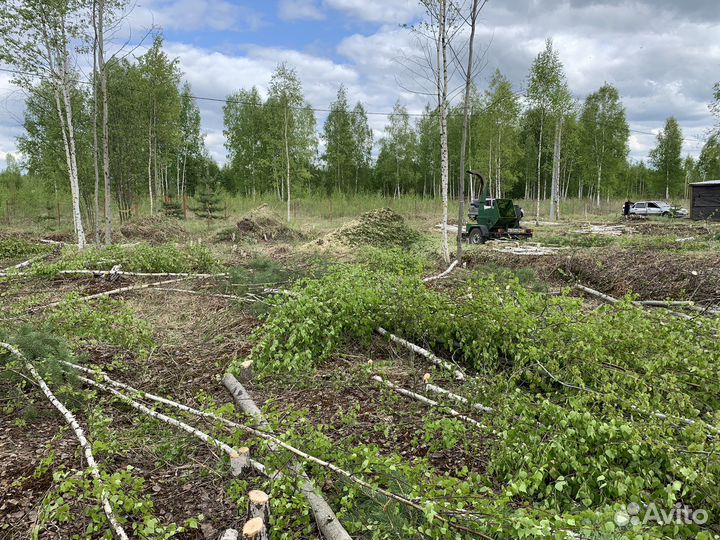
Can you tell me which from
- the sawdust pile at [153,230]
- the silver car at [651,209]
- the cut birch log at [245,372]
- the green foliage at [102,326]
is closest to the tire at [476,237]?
the sawdust pile at [153,230]

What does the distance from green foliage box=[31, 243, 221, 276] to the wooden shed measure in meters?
25.3

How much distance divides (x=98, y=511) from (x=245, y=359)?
8.29ft

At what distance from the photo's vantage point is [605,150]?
31672 millimetres

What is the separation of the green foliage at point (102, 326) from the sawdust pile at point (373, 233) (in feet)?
27.6

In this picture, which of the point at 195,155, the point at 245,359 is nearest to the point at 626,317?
the point at 245,359

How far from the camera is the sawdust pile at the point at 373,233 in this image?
1446cm

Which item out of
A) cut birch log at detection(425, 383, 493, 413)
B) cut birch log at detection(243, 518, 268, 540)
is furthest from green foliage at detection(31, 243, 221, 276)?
cut birch log at detection(243, 518, 268, 540)

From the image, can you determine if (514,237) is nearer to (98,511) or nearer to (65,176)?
(98,511)

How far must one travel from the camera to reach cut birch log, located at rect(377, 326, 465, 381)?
14.1ft

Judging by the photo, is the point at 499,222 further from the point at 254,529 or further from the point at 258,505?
the point at 254,529

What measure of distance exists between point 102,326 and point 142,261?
3666mm

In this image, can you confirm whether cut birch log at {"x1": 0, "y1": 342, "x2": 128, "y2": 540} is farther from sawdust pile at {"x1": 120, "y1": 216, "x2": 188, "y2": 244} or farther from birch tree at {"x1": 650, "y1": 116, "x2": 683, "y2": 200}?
birch tree at {"x1": 650, "y1": 116, "x2": 683, "y2": 200}

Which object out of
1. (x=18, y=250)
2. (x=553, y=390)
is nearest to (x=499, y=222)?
(x=553, y=390)

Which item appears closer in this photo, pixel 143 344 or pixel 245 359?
pixel 245 359
